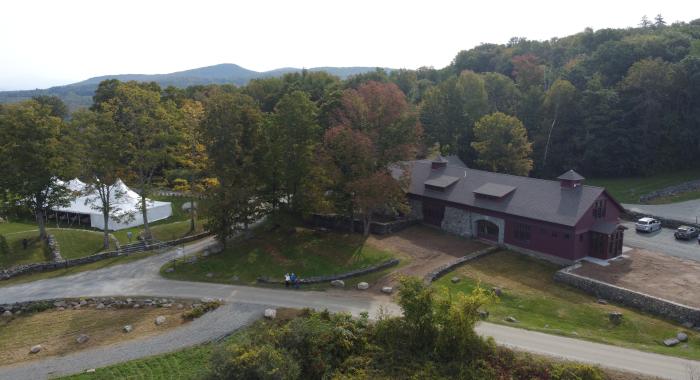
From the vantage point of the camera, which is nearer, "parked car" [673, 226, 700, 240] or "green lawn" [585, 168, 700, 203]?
"parked car" [673, 226, 700, 240]

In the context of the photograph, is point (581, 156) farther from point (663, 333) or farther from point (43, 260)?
point (43, 260)

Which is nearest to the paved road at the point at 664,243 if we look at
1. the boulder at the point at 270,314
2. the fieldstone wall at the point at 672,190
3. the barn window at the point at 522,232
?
the barn window at the point at 522,232

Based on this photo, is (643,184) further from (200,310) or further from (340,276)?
(200,310)

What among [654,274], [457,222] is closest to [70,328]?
[457,222]

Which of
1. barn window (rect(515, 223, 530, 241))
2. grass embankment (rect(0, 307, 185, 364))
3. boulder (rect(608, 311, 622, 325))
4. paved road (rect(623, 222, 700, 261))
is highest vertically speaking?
barn window (rect(515, 223, 530, 241))

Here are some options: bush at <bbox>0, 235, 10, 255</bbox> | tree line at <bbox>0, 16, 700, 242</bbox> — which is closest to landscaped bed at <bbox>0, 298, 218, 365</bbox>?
tree line at <bbox>0, 16, 700, 242</bbox>

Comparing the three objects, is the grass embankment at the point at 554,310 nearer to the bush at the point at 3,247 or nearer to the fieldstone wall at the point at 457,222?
the fieldstone wall at the point at 457,222

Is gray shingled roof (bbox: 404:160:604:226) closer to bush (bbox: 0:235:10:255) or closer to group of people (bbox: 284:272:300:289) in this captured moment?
group of people (bbox: 284:272:300:289)
